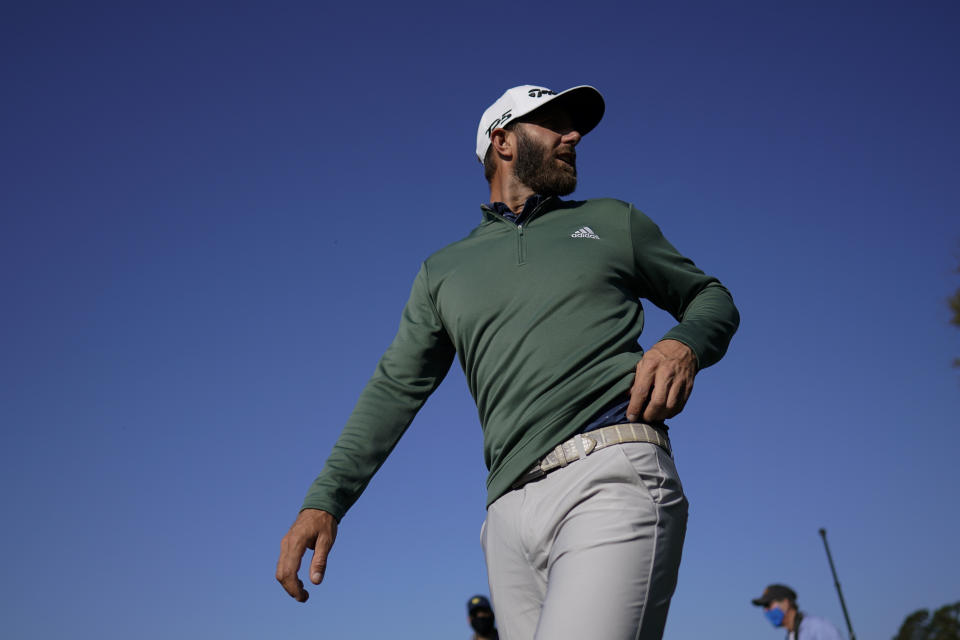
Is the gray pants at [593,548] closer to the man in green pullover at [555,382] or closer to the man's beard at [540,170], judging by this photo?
the man in green pullover at [555,382]

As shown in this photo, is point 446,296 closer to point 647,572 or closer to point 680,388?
point 680,388

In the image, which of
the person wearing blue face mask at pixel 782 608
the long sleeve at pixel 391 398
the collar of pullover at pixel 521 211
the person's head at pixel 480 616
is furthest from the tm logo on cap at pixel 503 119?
the person wearing blue face mask at pixel 782 608

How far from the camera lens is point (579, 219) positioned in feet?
9.05

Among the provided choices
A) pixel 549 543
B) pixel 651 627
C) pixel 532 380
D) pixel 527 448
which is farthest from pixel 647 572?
pixel 532 380

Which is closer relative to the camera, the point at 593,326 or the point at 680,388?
the point at 680,388

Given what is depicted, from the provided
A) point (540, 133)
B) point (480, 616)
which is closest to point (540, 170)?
point (540, 133)

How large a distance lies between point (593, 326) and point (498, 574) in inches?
30.7

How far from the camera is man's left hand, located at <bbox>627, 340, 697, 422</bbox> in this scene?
220 cm

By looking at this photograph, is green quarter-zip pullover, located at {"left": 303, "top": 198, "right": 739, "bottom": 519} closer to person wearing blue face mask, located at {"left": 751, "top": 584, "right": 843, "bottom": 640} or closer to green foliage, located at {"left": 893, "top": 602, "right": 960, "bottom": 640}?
person wearing blue face mask, located at {"left": 751, "top": 584, "right": 843, "bottom": 640}

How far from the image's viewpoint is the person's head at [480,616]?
8.00 m

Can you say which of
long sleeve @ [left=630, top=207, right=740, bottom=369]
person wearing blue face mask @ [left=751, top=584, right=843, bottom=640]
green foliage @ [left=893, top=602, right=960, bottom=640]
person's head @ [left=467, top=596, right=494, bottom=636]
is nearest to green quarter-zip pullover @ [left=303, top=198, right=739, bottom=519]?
long sleeve @ [left=630, top=207, right=740, bottom=369]

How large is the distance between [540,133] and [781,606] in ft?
28.6

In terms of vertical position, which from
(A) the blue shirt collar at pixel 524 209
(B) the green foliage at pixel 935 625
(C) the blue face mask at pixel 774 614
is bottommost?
(B) the green foliage at pixel 935 625

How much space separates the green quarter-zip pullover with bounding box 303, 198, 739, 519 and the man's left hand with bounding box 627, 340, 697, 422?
73 mm
